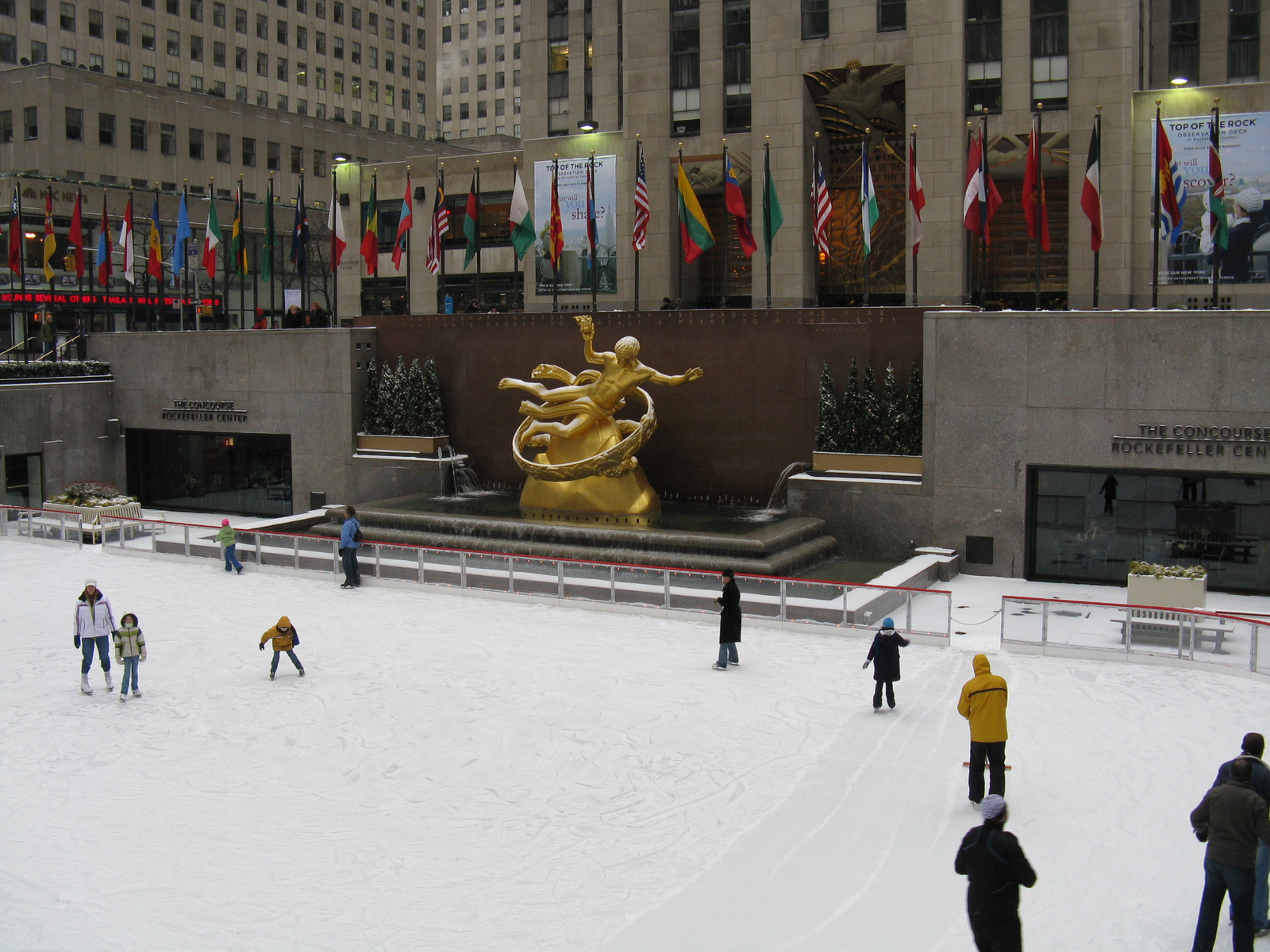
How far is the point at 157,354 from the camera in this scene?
31.0 metres

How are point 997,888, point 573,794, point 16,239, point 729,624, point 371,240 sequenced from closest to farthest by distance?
point 997,888 < point 573,794 < point 729,624 < point 371,240 < point 16,239

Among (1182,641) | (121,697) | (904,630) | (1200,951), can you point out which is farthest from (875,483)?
Answer: (1200,951)

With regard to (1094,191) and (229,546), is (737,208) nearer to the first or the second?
(1094,191)

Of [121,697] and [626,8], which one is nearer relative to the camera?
[121,697]

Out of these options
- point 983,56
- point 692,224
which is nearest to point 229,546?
point 692,224

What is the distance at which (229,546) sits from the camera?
69.5ft

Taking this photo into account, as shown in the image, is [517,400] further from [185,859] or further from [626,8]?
[185,859]

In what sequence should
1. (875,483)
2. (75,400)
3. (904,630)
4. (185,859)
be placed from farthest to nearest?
(75,400) < (875,483) < (904,630) < (185,859)

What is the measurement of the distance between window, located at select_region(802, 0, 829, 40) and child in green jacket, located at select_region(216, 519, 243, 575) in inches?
809

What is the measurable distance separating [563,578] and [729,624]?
443 centimetres

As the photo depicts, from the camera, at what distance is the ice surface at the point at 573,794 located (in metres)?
8.59

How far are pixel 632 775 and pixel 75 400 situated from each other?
2458 centimetres

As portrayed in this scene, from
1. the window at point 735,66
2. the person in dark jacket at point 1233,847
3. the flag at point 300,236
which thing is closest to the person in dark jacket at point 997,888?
the person in dark jacket at point 1233,847

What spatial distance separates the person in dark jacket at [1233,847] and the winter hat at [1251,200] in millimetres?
25015
